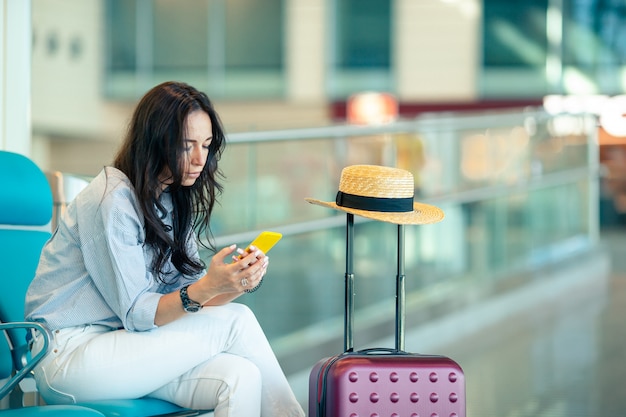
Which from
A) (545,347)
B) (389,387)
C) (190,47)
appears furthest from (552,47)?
(389,387)

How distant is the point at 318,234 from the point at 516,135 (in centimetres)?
319

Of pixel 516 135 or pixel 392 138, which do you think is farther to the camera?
pixel 516 135

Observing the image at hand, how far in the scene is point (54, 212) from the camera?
9.63ft

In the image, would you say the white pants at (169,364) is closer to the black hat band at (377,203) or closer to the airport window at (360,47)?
the black hat band at (377,203)

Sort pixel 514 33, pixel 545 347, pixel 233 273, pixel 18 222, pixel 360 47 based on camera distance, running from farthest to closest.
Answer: pixel 360 47 → pixel 514 33 → pixel 545 347 → pixel 18 222 → pixel 233 273

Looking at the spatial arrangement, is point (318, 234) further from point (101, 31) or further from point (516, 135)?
point (101, 31)

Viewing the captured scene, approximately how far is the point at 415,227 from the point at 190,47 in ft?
31.3

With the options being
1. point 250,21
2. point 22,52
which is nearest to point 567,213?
point 22,52

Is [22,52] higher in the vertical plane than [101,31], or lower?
lower

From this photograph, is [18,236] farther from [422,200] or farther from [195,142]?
[422,200]

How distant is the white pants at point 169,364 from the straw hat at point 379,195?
391 mm

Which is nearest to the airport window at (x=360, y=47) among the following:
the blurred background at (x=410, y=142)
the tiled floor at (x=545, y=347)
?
the blurred background at (x=410, y=142)

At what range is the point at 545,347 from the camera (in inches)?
205

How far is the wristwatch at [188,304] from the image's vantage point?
209 centimetres
